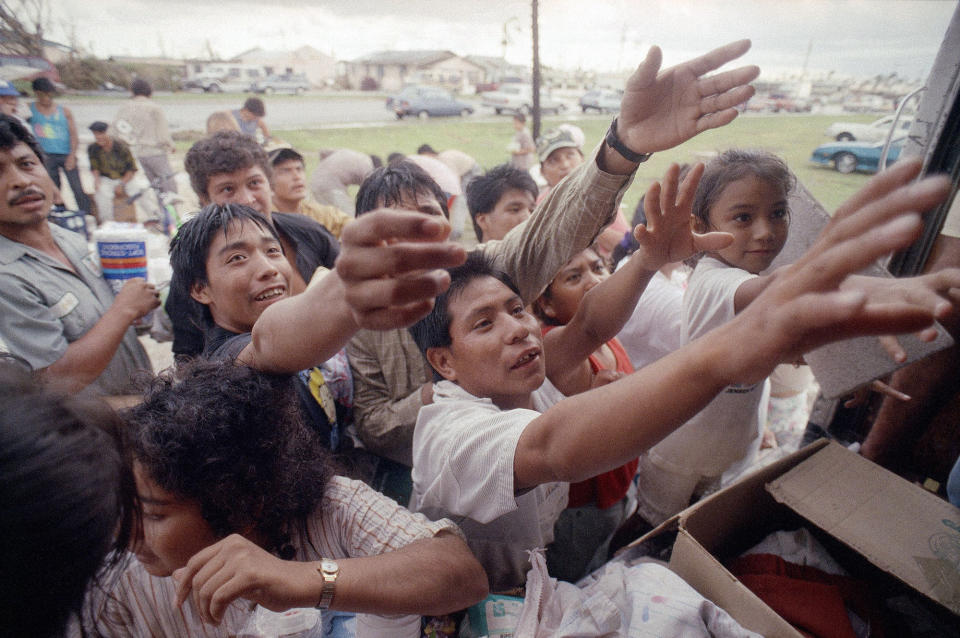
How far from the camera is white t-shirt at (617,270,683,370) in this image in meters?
2.17

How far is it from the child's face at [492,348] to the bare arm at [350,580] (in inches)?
16.9

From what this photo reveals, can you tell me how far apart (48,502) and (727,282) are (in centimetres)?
172

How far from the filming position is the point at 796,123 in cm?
1417

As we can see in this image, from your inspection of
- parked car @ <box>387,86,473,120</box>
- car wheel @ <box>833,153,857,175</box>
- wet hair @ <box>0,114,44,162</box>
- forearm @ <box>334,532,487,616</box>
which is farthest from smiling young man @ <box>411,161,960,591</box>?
parked car @ <box>387,86,473,120</box>

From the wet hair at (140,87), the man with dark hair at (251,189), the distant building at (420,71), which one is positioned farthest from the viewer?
the distant building at (420,71)

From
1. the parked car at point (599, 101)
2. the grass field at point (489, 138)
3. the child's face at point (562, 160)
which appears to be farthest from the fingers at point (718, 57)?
the parked car at point (599, 101)

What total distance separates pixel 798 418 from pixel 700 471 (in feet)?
4.89

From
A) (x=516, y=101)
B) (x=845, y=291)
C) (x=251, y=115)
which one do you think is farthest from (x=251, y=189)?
(x=516, y=101)

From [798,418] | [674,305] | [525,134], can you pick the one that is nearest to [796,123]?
[525,134]

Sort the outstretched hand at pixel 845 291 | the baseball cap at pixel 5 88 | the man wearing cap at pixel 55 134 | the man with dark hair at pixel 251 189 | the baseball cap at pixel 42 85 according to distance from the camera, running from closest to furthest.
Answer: the outstretched hand at pixel 845 291, the man with dark hair at pixel 251 189, the baseball cap at pixel 5 88, the baseball cap at pixel 42 85, the man wearing cap at pixel 55 134

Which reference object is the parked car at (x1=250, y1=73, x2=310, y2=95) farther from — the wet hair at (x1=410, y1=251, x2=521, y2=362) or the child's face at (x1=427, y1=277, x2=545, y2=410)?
the child's face at (x1=427, y1=277, x2=545, y2=410)

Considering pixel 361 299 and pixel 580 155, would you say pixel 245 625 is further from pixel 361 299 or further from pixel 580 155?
pixel 580 155

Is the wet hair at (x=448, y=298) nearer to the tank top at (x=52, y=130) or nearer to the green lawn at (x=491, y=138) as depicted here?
the green lawn at (x=491, y=138)

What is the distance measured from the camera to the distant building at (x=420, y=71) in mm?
45625
